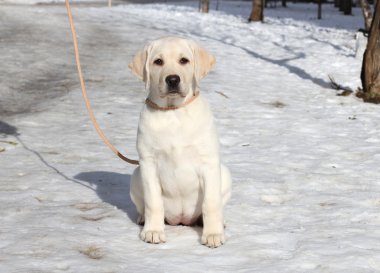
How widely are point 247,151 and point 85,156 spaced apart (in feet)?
6.08

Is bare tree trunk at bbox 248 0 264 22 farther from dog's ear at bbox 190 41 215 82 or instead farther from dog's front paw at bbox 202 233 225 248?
dog's front paw at bbox 202 233 225 248

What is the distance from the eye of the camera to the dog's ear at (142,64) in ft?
13.9

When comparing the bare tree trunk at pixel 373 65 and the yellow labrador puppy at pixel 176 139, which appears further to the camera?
the bare tree trunk at pixel 373 65

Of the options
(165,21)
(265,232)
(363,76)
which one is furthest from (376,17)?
(165,21)

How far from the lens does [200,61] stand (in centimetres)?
429

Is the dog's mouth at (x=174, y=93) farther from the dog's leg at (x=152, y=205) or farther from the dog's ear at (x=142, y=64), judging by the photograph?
the dog's leg at (x=152, y=205)

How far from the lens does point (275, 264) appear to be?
4.07 m

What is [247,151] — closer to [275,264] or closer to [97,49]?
[275,264]

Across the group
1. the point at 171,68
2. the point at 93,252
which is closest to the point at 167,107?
the point at 171,68

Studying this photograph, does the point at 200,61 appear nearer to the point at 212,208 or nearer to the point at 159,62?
the point at 159,62

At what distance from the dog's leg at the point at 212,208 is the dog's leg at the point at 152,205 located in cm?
30

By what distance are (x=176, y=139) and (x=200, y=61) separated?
0.55 meters

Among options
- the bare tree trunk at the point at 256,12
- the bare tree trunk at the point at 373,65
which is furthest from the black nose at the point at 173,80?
the bare tree trunk at the point at 256,12

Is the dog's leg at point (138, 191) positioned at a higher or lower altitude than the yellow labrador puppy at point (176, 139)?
lower
